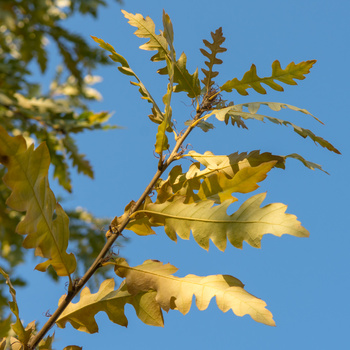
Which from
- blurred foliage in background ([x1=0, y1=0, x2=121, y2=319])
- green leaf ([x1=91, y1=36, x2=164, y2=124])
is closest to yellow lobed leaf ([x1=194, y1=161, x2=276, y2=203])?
green leaf ([x1=91, y1=36, x2=164, y2=124])

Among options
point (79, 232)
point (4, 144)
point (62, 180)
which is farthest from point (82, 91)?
point (4, 144)

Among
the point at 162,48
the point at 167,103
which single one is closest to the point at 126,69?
the point at 162,48

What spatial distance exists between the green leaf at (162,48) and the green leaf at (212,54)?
4 centimetres

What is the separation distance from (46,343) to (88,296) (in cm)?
13

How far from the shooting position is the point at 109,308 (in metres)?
0.88

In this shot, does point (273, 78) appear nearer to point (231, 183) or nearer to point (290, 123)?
point (290, 123)

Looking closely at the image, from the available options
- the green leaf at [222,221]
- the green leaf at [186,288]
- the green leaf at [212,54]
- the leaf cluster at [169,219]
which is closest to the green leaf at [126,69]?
the leaf cluster at [169,219]

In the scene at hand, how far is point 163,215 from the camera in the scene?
870 millimetres

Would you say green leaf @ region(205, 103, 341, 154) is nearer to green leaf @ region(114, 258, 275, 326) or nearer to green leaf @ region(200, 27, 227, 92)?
green leaf @ region(200, 27, 227, 92)

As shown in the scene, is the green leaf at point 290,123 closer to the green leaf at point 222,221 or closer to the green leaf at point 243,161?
the green leaf at point 243,161

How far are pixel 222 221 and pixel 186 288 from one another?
0.14m

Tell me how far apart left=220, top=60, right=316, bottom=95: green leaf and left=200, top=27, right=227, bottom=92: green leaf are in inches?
3.2

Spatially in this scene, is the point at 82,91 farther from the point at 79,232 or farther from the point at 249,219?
the point at 249,219

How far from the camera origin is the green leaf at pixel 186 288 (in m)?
0.74
